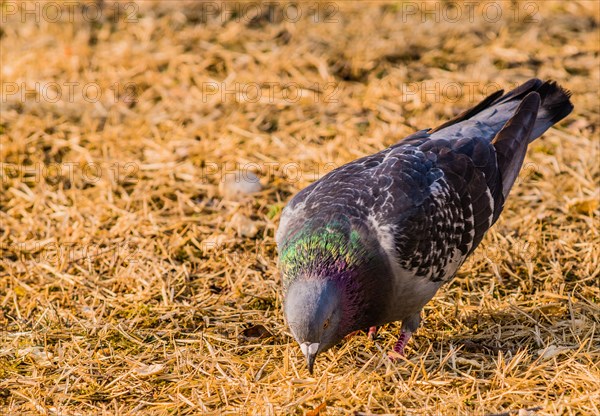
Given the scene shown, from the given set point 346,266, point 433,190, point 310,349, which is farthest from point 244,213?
point 310,349

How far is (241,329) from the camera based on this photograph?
4.70 meters

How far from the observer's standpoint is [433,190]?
14.5 feet

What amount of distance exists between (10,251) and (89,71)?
2.83 meters

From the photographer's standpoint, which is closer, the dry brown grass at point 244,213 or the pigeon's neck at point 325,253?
the pigeon's neck at point 325,253

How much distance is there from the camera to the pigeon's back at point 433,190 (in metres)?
4.17

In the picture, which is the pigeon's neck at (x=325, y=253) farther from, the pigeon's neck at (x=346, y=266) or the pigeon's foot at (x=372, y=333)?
the pigeon's foot at (x=372, y=333)

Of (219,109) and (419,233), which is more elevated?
(419,233)

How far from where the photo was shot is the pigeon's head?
376 cm

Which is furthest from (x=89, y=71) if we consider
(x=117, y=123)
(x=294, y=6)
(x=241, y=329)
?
(x=241, y=329)

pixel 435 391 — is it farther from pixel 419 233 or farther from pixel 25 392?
pixel 25 392

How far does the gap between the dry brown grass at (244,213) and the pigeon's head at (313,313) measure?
0.29 meters

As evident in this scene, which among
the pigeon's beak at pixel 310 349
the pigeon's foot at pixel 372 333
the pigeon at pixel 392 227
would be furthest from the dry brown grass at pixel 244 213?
the pigeon at pixel 392 227

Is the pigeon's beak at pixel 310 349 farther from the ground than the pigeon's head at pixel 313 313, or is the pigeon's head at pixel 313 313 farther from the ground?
the pigeon's head at pixel 313 313

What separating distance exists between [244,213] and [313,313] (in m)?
2.12
